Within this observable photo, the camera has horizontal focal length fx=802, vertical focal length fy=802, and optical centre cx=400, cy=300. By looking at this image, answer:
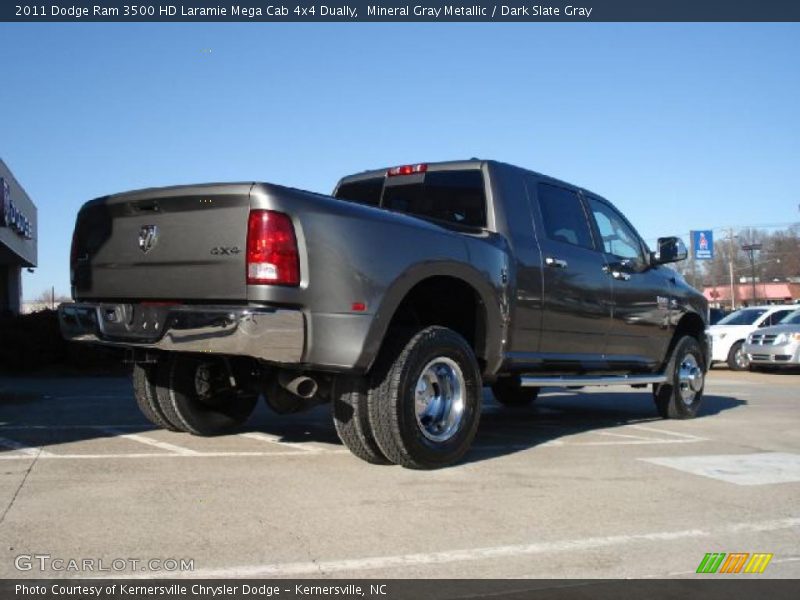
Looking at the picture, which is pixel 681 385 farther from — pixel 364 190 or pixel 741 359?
pixel 741 359

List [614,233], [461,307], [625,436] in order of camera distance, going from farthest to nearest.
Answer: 1. [614,233]
2. [625,436]
3. [461,307]

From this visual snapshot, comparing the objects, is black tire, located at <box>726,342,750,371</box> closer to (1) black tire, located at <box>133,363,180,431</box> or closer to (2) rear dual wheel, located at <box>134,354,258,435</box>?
(2) rear dual wheel, located at <box>134,354,258,435</box>

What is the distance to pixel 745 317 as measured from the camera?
20.9 meters

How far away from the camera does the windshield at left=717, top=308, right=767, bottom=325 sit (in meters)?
20.7

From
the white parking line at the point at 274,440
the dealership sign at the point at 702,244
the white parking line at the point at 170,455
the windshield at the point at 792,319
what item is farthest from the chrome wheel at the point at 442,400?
the dealership sign at the point at 702,244

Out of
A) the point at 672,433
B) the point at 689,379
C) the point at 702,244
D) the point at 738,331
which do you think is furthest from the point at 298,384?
the point at 702,244

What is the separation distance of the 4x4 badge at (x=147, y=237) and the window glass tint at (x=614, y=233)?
4.09 m

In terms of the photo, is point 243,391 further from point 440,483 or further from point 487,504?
point 487,504

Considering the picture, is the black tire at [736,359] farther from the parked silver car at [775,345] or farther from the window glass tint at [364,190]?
the window glass tint at [364,190]

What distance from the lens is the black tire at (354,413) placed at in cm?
504

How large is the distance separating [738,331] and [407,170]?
15.8 m

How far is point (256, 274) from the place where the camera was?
179 inches
